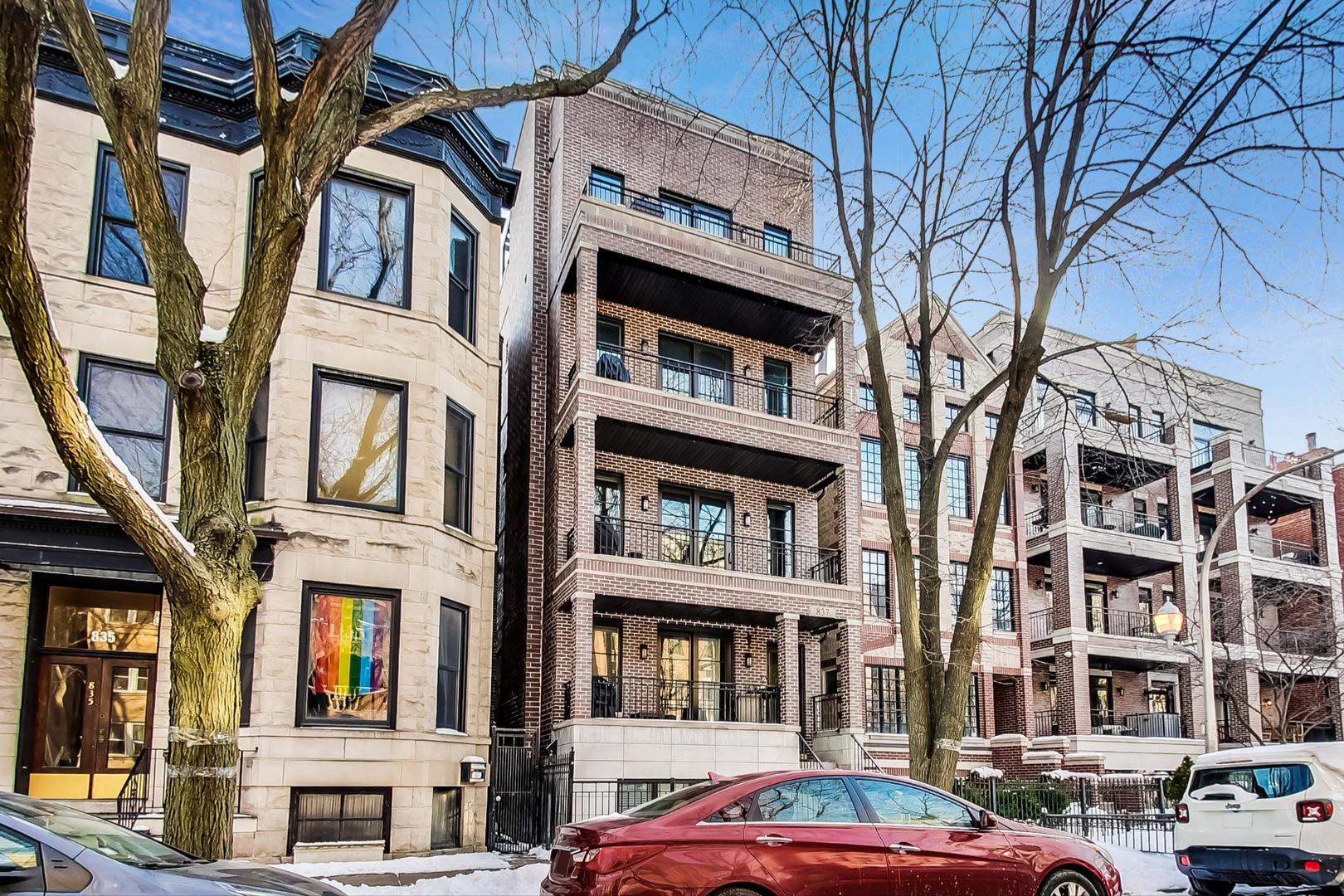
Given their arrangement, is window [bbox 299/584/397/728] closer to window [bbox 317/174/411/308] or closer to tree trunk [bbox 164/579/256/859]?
window [bbox 317/174/411/308]

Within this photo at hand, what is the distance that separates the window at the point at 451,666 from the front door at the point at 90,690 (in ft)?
13.6

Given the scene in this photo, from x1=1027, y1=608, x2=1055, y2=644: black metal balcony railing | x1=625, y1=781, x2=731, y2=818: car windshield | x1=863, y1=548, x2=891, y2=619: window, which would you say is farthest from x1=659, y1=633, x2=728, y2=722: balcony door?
x1=625, y1=781, x2=731, y2=818: car windshield

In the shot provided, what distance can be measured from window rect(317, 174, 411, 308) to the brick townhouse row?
3.96 metres

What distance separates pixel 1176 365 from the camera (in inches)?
475

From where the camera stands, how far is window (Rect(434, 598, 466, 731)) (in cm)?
1786

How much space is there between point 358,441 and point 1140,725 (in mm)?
25551

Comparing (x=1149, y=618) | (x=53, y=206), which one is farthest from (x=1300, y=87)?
(x=1149, y=618)

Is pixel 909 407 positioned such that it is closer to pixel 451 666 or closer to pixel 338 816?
pixel 451 666

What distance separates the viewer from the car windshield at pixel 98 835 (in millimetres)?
6250

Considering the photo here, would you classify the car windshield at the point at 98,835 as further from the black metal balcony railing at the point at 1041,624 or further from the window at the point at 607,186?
the black metal balcony railing at the point at 1041,624

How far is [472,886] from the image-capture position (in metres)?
13.0

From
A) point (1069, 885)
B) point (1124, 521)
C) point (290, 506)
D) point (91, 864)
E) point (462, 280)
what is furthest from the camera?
point (1124, 521)

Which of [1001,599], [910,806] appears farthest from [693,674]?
[910,806]

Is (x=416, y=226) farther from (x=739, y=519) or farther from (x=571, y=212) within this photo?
(x=739, y=519)
